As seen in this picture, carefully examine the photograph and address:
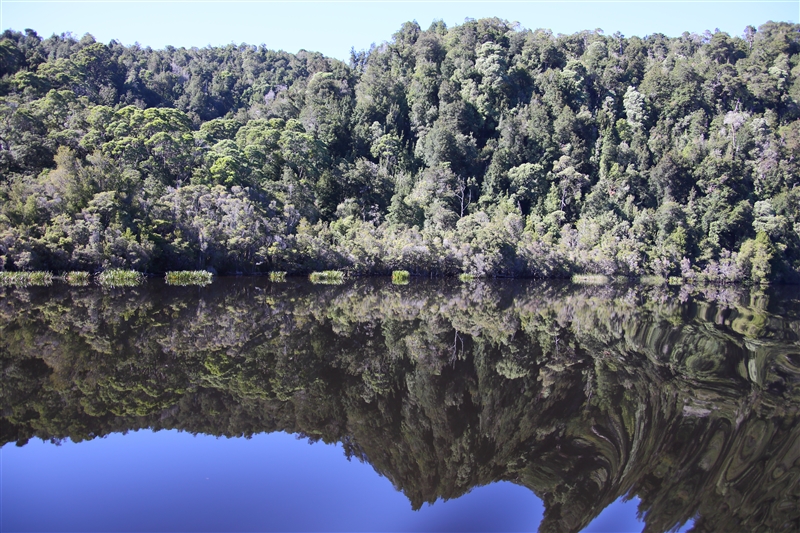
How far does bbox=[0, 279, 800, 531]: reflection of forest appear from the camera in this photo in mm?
7094

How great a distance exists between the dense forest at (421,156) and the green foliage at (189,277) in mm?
2197

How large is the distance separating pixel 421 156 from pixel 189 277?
4396cm

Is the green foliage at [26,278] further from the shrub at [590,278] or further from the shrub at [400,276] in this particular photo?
the shrub at [590,278]

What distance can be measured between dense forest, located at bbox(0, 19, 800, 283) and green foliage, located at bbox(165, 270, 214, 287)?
2.20 meters

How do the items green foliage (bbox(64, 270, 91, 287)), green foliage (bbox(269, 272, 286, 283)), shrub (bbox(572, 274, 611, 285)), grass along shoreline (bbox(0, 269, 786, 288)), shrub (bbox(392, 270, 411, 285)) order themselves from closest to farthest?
grass along shoreline (bbox(0, 269, 786, 288)) → green foliage (bbox(64, 270, 91, 287)) → green foliage (bbox(269, 272, 286, 283)) → shrub (bbox(392, 270, 411, 285)) → shrub (bbox(572, 274, 611, 285))

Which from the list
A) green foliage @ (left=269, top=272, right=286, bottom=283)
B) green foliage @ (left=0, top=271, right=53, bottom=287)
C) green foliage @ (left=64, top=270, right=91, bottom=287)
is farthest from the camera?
green foliage @ (left=269, top=272, right=286, bottom=283)

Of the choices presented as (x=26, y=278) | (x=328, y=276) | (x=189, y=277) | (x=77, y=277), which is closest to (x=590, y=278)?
(x=328, y=276)

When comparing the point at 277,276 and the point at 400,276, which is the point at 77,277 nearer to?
the point at 277,276

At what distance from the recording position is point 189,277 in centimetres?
3712

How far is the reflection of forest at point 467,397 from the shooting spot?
7.09 metres

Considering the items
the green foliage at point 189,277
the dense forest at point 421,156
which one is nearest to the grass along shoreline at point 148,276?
the green foliage at point 189,277

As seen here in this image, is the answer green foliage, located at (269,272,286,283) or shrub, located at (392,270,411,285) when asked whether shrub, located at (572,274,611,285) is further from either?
green foliage, located at (269,272,286,283)

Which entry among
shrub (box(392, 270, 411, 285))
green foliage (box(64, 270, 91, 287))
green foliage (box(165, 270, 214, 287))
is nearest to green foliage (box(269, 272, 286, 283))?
green foliage (box(165, 270, 214, 287))

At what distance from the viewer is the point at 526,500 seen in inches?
262
